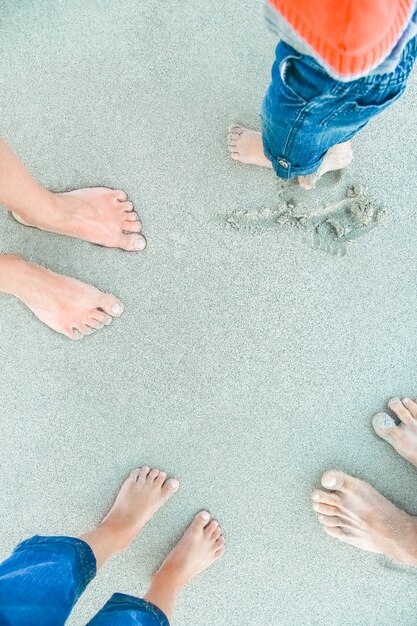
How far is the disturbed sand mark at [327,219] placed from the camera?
1.16 metres

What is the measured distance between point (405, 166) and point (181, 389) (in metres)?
0.69

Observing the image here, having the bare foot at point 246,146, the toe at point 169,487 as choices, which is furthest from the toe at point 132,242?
the toe at point 169,487

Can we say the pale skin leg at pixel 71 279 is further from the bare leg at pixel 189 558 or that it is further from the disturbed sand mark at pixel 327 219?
the bare leg at pixel 189 558

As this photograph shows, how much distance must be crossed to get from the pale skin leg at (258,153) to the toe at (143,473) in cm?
69

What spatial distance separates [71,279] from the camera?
1168 millimetres

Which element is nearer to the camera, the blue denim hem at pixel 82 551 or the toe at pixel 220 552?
the blue denim hem at pixel 82 551

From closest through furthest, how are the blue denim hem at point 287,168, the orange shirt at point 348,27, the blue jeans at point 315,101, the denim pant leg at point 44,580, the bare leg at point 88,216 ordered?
1. the orange shirt at point 348,27
2. the blue jeans at point 315,101
3. the denim pant leg at point 44,580
4. the blue denim hem at point 287,168
5. the bare leg at point 88,216

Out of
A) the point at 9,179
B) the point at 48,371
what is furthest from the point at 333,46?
the point at 48,371

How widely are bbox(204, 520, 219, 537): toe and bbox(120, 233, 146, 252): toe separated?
2.02 feet

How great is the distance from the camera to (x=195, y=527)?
117 cm

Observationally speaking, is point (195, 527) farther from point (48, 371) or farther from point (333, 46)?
point (333, 46)

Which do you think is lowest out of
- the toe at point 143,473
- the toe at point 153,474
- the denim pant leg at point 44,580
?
the toe at point 143,473

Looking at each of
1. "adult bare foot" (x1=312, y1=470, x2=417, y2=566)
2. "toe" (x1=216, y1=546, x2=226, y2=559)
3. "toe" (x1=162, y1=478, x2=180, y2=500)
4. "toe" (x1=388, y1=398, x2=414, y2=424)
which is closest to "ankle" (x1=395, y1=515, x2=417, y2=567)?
"adult bare foot" (x1=312, y1=470, x2=417, y2=566)

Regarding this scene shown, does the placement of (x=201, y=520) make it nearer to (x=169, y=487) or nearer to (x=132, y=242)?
(x=169, y=487)
